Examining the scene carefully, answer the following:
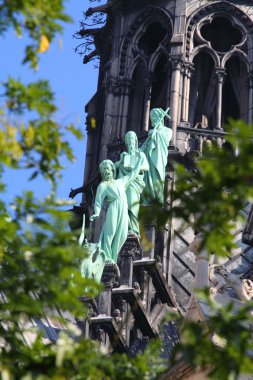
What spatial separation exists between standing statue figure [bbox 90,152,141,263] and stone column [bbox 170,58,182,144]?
301 cm

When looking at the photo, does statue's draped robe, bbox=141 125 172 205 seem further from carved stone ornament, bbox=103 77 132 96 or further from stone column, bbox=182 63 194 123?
carved stone ornament, bbox=103 77 132 96

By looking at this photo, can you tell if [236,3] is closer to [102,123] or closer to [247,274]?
[102,123]

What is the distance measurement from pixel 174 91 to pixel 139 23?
2708 millimetres

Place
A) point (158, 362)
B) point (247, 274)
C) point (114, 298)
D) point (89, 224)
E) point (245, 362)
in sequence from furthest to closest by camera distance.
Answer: point (89, 224) < point (247, 274) < point (114, 298) < point (158, 362) < point (245, 362)

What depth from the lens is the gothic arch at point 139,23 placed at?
147 feet

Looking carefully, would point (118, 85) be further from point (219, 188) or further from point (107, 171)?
point (219, 188)

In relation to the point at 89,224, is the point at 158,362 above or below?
below

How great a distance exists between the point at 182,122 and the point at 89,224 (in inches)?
133

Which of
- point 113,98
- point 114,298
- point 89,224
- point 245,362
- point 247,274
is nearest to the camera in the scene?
point 245,362

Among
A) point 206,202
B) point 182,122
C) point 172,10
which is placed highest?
point 172,10

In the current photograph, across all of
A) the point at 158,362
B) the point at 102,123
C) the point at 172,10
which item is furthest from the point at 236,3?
the point at 158,362

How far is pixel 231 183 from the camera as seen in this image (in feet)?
50.7

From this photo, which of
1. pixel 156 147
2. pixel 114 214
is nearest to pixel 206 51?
pixel 156 147

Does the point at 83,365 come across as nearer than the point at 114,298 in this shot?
Yes
